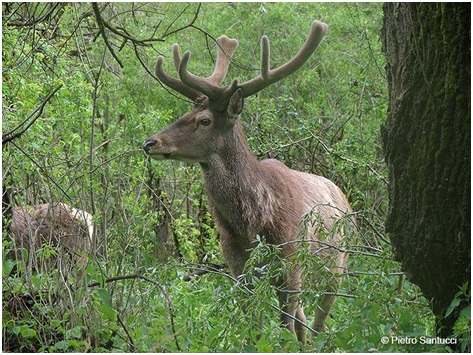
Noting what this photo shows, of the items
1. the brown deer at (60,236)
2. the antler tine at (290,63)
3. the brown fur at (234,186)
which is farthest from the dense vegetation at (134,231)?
the antler tine at (290,63)

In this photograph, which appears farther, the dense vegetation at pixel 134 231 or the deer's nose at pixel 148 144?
the deer's nose at pixel 148 144

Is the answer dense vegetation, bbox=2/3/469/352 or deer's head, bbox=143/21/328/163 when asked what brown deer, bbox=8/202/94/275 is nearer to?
dense vegetation, bbox=2/3/469/352

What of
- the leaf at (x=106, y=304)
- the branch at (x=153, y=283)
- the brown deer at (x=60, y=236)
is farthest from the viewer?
the brown deer at (x=60, y=236)

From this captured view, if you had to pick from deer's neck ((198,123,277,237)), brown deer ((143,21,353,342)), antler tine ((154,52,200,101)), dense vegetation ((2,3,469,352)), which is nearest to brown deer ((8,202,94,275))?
dense vegetation ((2,3,469,352))

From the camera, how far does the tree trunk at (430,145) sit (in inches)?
235

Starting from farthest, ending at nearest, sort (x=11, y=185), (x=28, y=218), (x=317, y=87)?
1. (x=317, y=87)
2. (x=11, y=185)
3. (x=28, y=218)

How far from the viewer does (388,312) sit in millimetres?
6273

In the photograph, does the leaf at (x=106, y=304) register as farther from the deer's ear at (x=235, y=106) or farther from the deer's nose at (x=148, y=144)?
the deer's ear at (x=235, y=106)

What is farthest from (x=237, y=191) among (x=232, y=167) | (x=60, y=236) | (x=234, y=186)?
(x=60, y=236)

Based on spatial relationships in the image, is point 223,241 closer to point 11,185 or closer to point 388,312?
point 11,185

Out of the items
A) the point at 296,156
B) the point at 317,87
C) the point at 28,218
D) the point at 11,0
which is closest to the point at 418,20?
the point at 28,218

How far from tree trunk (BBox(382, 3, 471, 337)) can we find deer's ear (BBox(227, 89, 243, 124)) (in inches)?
103

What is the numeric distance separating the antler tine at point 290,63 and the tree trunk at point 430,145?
1.89 metres

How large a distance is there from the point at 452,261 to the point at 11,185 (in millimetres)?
3615
